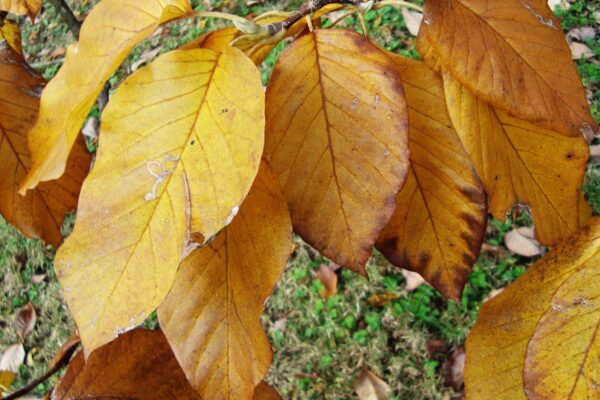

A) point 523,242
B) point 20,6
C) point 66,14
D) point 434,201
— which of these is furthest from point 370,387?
point 20,6

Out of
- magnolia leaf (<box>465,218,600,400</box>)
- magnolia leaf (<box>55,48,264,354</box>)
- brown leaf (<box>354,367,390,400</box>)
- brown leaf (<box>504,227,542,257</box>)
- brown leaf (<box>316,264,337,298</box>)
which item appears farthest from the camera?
brown leaf (<box>316,264,337,298</box>)

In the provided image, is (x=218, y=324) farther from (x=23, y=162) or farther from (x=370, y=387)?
(x=370, y=387)

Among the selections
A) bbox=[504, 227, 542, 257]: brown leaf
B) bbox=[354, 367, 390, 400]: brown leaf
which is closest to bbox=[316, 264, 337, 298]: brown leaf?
bbox=[354, 367, 390, 400]: brown leaf

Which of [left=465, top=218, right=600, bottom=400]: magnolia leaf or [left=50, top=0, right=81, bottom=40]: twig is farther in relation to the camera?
[left=50, top=0, right=81, bottom=40]: twig

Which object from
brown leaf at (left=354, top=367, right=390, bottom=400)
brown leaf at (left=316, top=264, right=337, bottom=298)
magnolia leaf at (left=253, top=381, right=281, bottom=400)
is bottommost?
brown leaf at (left=354, top=367, right=390, bottom=400)

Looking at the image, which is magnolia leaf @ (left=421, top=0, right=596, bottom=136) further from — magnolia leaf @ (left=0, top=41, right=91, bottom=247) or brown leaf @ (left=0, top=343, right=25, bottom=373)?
brown leaf @ (left=0, top=343, right=25, bottom=373)

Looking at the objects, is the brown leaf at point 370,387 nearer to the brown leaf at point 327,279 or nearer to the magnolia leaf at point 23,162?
the brown leaf at point 327,279
